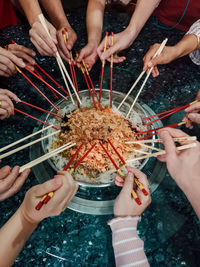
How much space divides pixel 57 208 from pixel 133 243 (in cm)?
45

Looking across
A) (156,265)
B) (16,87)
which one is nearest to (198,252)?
(156,265)

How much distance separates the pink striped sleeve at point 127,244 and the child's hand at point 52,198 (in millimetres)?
314

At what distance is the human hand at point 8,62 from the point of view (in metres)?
1.58

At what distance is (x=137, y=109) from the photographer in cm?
155

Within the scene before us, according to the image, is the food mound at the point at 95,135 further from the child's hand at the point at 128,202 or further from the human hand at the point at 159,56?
the human hand at the point at 159,56

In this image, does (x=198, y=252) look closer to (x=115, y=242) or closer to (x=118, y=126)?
(x=115, y=242)

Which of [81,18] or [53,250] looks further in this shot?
[81,18]

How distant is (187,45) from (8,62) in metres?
1.72

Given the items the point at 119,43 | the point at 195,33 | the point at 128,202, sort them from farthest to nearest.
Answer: the point at 195,33 < the point at 119,43 < the point at 128,202

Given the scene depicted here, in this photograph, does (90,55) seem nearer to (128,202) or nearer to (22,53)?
(22,53)

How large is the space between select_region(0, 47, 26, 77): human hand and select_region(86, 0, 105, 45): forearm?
787 millimetres

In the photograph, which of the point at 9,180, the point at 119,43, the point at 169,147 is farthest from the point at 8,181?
the point at 119,43

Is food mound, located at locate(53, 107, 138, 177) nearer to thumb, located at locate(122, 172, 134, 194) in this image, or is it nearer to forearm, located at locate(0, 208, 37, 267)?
thumb, located at locate(122, 172, 134, 194)

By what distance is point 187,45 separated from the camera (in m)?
1.89
